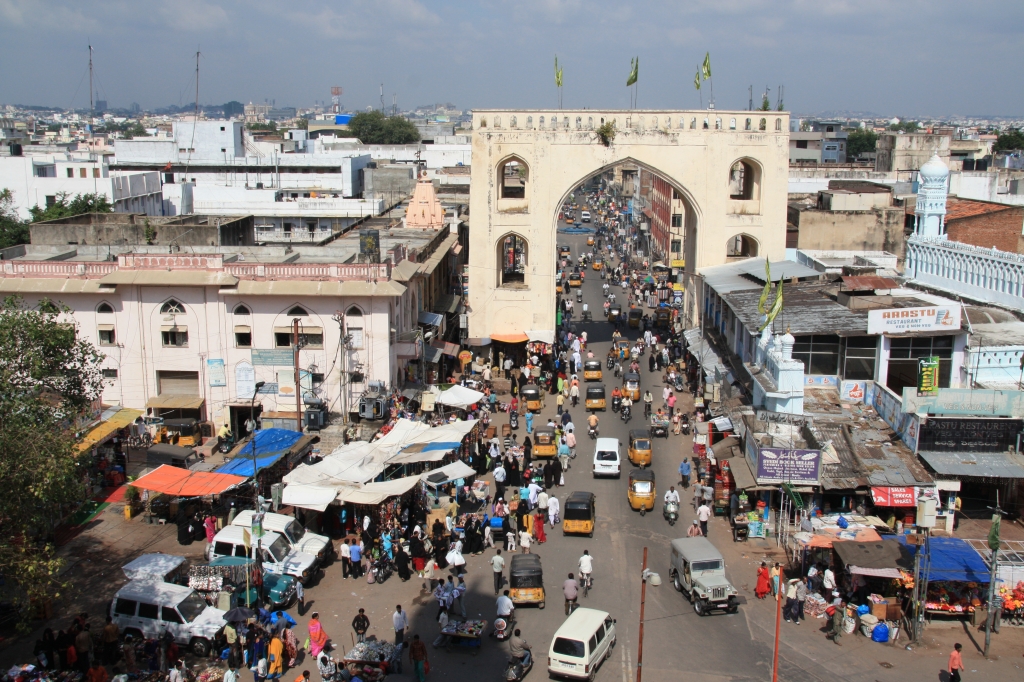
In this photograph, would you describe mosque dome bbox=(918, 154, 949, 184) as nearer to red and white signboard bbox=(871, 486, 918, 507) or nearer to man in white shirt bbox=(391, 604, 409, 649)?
red and white signboard bbox=(871, 486, 918, 507)

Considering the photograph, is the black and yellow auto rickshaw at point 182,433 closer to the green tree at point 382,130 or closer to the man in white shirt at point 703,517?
the man in white shirt at point 703,517

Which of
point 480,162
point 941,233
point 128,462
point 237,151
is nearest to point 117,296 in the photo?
point 128,462

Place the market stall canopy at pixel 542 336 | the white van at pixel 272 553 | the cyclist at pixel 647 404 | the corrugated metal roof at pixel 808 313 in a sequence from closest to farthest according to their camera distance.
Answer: the white van at pixel 272 553 < the corrugated metal roof at pixel 808 313 < the cyclist at pixel 647 404 < the market stall canopy at pixel 542 336

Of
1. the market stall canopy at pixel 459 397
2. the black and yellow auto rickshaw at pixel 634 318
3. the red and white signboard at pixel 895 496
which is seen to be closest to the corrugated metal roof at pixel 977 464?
the red and white signboard at pixel 895 496

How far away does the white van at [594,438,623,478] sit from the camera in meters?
23.8

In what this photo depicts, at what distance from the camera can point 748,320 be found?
2583cm

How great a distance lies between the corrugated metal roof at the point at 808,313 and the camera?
2294 cm

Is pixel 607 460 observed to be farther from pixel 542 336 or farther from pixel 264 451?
pixel 542 336

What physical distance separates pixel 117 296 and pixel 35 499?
38.9 ft

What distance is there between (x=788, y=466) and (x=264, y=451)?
38.1ft

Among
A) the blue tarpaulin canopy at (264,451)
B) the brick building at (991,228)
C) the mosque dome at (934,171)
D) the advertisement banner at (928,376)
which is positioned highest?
the mosque dome at (934,171)

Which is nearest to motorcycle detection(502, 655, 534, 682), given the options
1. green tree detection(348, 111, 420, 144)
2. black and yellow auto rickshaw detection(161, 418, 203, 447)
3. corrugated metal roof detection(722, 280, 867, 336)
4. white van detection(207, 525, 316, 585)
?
white van detection(207, 525, 316, 585)

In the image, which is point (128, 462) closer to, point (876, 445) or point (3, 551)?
point (3, 551)

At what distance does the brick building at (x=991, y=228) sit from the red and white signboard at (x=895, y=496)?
16.7m
